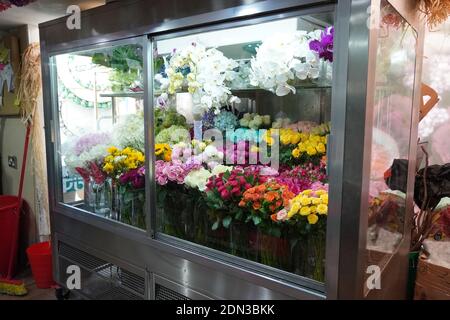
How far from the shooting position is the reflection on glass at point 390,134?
1344mm

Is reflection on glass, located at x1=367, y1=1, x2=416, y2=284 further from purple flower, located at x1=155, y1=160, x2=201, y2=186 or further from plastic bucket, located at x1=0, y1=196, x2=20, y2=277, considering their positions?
plastic bucket, located at x1=0, y1=196, x2=20, y2=277

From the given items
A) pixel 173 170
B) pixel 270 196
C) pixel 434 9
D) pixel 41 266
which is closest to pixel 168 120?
pixel 173 170

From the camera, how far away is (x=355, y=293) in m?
1.29

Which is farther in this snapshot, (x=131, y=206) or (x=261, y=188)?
(x=131, y=206)

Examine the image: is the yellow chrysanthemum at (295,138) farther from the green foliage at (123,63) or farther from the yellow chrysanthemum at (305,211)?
the green foliage at (123,63)

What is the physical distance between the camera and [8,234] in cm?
310

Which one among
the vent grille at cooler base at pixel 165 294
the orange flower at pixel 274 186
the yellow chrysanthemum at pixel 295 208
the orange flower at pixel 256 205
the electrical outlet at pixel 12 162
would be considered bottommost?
the vent grille at cooler base at pixel 165 294

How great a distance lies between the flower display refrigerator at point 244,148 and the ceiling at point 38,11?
223mm

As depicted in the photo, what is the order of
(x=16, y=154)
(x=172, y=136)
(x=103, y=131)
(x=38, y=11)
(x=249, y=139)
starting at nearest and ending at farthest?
1. (x=249, y=139)
2. (x=172, y=136)
3. (x=103, y=131)
4. (x=38, y=11)
5. (x=16, y=154)

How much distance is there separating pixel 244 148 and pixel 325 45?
63 cm

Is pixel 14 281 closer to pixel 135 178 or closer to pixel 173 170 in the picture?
pixel 135 178

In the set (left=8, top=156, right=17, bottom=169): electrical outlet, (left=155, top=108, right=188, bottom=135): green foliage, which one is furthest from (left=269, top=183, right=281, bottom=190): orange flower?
(left=8, top=156, right=17, bottom=169): electrical outlet

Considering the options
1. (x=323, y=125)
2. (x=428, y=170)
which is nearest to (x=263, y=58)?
(x=323, y=125)

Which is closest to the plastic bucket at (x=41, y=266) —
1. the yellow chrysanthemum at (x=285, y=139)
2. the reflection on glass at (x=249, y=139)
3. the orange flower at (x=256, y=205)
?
the reflection on glass at (x=249, y=139)
